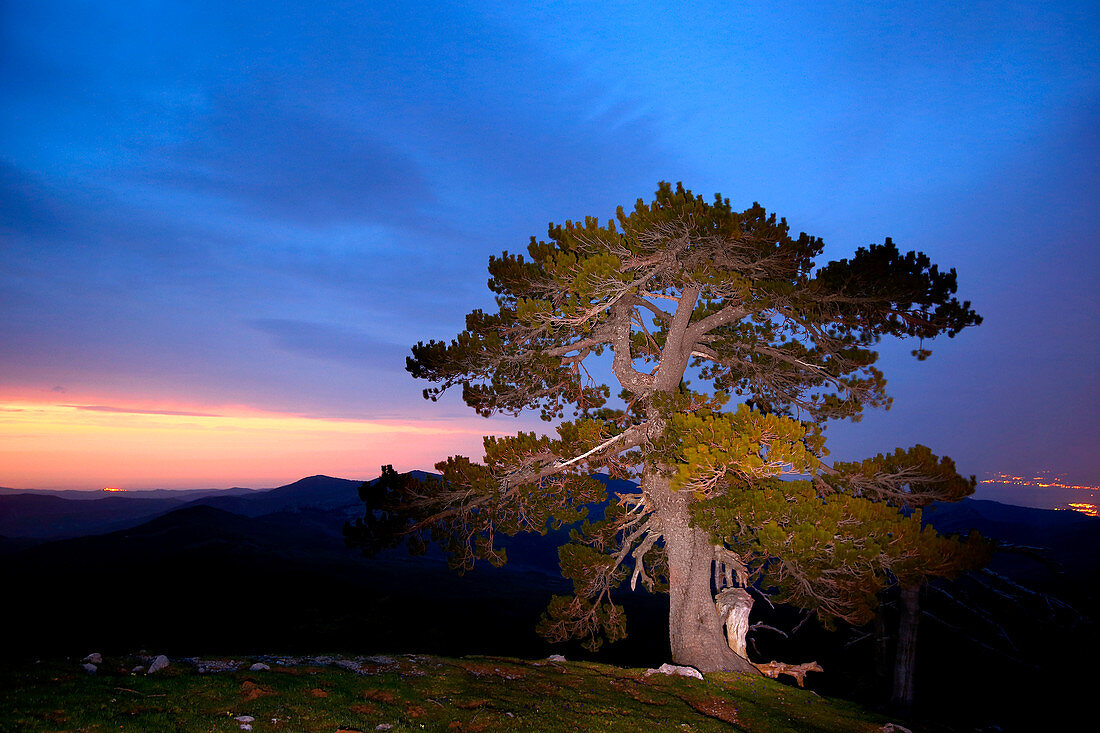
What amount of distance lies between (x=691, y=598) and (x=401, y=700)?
32.4 ft

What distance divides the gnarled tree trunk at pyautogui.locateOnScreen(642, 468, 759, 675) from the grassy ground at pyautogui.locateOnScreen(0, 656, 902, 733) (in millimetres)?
1089

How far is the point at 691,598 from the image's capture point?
1750cm

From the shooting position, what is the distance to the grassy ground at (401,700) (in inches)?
383

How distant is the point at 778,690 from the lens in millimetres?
15898

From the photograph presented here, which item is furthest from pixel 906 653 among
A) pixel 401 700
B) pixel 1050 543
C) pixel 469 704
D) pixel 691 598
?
pixel 1050 543

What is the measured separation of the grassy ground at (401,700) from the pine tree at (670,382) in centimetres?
278

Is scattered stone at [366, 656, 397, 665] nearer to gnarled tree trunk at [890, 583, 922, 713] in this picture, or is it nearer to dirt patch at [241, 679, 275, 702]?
dirt patch at [241, 679, 275, 702]

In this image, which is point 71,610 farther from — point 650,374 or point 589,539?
point 650,374

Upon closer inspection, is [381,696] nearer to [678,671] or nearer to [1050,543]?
[678,671]

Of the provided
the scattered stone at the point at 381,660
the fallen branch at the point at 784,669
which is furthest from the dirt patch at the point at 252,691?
the fallen branch at the point at 784,669

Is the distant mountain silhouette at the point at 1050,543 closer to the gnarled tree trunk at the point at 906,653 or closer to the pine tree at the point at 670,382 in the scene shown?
the gnarled tree trunk at the point at 906,653

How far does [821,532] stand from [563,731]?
7.38 metres

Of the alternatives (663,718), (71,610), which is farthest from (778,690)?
(71,610)

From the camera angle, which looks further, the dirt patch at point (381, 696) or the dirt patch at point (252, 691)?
the dirt patch at point (381, 696)
